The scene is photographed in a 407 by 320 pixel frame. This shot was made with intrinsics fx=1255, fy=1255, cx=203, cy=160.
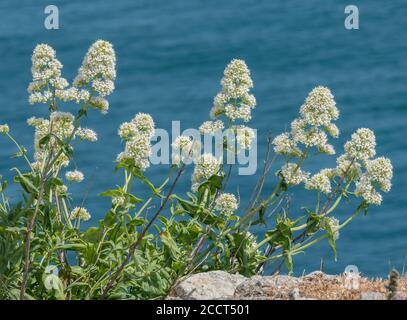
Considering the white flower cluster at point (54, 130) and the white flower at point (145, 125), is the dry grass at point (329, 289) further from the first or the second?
the white flower cluster at point (54, 130)

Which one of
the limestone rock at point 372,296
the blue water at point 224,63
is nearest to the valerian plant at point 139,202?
the limestone rock at point 372,296

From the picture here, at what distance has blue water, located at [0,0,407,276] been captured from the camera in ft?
61.6

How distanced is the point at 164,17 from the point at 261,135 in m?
4.72

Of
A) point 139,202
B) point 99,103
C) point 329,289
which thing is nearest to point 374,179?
point 329,289

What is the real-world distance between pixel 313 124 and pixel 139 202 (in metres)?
1.05

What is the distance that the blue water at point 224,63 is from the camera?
18.8 m

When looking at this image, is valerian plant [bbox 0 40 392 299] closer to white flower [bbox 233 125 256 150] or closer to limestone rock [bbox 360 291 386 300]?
white flower [bbox 233 125 256 150]

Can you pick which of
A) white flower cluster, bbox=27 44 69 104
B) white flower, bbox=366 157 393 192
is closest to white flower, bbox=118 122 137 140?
white flower cluster, bbox=27 44 69 104

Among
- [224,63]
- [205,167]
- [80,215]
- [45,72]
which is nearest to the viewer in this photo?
[45,72]

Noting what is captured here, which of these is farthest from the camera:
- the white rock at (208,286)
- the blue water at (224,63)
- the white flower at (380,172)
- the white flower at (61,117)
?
the blue water at (224,63)

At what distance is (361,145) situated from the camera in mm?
6816

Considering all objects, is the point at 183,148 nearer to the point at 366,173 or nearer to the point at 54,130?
the point at 54,130

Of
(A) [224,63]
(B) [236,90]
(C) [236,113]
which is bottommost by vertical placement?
(C) [236,113]
